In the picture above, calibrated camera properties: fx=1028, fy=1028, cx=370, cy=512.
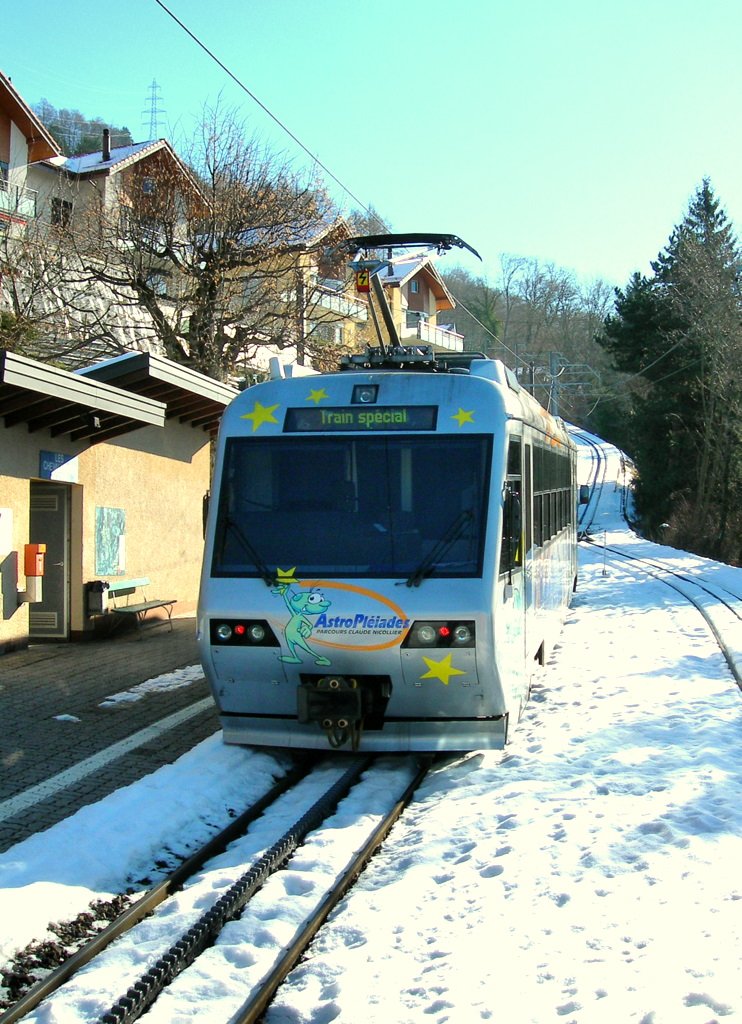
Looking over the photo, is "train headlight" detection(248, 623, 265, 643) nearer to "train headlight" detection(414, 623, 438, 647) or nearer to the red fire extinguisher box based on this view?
"train headlight" detection(414, 623, 438, 647)

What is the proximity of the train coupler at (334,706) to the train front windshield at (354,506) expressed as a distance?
0.76 metres

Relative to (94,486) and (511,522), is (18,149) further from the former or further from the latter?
(511,522)

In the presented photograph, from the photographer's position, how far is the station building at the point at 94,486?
40.7ft

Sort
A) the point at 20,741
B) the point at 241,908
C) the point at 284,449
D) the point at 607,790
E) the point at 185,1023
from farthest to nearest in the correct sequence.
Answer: the point at 20,741 < the point at 284,449 < the point at 607,790 < the point at 241,908 < the point at 185,1023

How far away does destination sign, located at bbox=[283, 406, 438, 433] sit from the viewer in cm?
755

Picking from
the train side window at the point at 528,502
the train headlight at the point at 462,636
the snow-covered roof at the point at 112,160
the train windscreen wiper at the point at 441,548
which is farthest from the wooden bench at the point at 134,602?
the snow-covered roof at the point at 112,160

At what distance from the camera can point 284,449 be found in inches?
300

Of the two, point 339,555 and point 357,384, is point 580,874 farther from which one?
point 357,384

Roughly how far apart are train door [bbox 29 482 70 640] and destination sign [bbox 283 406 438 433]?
722 cm

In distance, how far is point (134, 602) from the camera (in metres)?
15.4

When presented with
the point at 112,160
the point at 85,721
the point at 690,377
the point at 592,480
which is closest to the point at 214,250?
the point at 112,160

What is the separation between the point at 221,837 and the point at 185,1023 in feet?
6.88

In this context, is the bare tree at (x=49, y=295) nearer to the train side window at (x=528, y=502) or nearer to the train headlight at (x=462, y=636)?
the train side window at (x=528, y=502)

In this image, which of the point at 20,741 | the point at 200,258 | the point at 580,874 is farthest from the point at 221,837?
the point at 200,258
